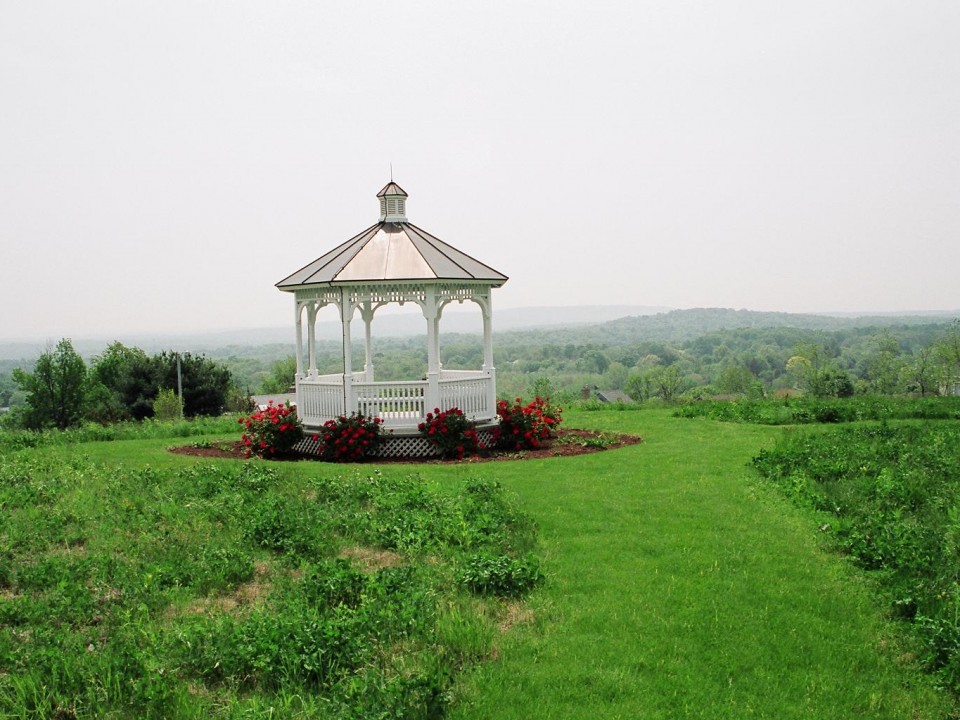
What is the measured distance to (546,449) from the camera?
14742 millimetres

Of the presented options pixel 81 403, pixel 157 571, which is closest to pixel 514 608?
pixel 157 571

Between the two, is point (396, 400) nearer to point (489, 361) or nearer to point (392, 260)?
point (489, 361)

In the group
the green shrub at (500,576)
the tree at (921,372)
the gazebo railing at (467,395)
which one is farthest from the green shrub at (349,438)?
the tree at (921,372)

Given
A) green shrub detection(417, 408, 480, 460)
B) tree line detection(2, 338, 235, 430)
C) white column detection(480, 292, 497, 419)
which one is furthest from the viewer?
tree line detection(2, 338, 235, 430)

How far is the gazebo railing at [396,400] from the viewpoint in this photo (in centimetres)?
1474

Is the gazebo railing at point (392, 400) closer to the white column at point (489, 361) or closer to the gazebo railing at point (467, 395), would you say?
the gazebo railing at point (467, 395)

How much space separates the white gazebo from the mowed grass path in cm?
497

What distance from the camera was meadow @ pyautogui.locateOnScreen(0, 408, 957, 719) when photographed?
5.27m

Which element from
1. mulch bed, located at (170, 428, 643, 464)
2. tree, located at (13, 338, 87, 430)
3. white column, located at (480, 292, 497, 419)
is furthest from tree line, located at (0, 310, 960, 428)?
mulch bed, located at (170, 428, 643, 464)

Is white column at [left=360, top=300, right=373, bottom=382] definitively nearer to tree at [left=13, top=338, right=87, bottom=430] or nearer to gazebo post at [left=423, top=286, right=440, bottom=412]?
gazebo post at [left=423, top=286, right=440, bottom=412]

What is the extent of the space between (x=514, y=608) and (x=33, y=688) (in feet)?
11.5

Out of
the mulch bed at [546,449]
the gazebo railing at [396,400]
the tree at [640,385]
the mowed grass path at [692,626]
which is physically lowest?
the tree at [640,385]

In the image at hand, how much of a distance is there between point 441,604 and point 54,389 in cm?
3378

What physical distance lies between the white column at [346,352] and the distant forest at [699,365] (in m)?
9.98
